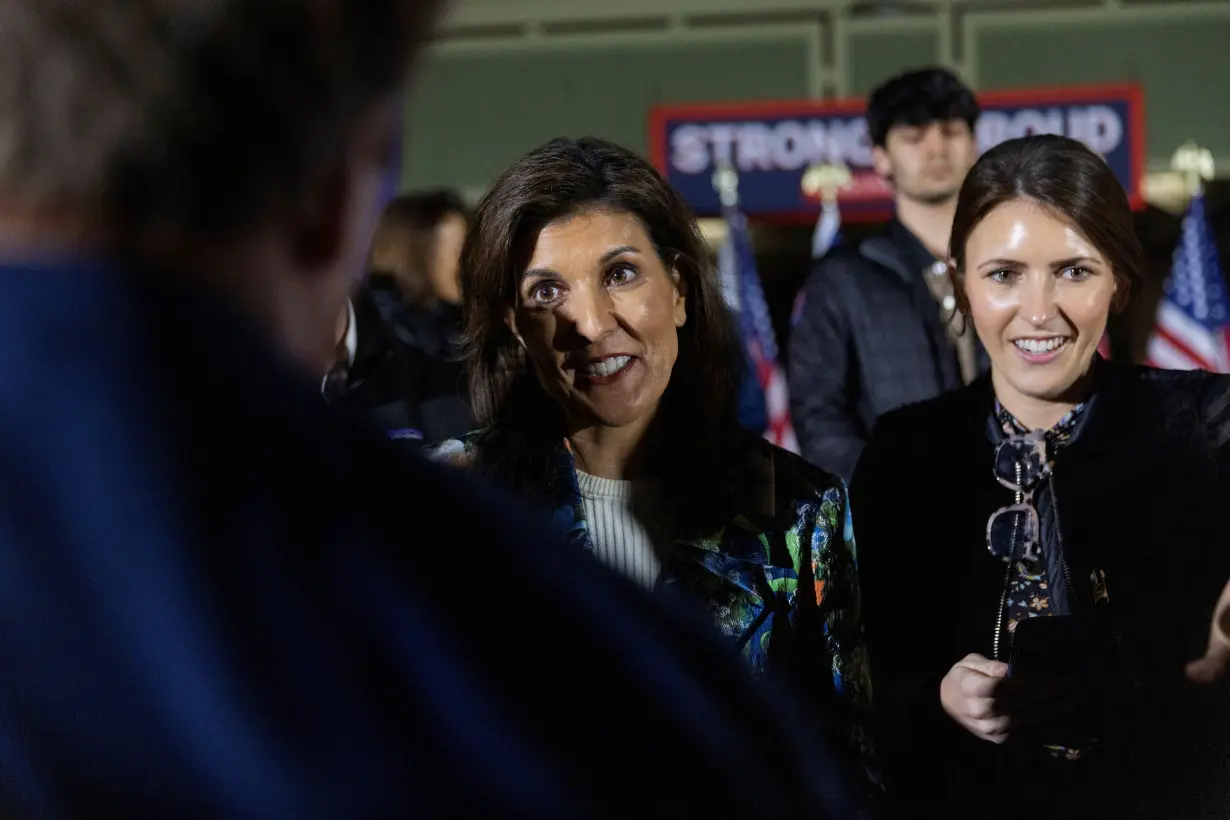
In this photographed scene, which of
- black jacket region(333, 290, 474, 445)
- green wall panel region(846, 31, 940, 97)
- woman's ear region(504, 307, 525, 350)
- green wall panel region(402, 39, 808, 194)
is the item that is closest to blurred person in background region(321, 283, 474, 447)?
black jacket region(333, 290, 474, 445)

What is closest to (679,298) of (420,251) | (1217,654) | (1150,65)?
(1217,654)

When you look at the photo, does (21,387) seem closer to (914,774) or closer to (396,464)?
(396,464)

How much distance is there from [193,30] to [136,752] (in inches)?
10.4

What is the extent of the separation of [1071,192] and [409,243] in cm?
210

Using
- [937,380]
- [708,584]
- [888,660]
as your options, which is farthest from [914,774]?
[937,380]

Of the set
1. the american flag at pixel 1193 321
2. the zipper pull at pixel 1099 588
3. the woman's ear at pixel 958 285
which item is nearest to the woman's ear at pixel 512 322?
the woman's ear at pixel 958 285

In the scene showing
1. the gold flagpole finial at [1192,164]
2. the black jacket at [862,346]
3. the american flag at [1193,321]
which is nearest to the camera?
the black jacket at [862,346]

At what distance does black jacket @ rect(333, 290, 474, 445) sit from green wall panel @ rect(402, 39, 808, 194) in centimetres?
750

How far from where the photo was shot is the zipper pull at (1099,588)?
2016mm

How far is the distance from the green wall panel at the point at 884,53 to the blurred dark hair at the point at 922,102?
6.89m

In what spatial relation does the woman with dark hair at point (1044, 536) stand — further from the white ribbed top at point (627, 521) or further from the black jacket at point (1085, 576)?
the white ribbed top at point (627, 521)

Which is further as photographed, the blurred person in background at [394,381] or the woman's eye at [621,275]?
the blurred person in background at [394,381]

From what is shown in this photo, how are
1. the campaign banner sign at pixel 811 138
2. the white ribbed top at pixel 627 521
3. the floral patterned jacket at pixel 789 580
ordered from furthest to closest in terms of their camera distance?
the campaign banner sign at pixel 811 138 → the white ribbed top at pixel 627 521 → the floral patterned jacket at pixel 789 580

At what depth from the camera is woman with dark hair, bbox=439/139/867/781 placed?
6.18 feet
